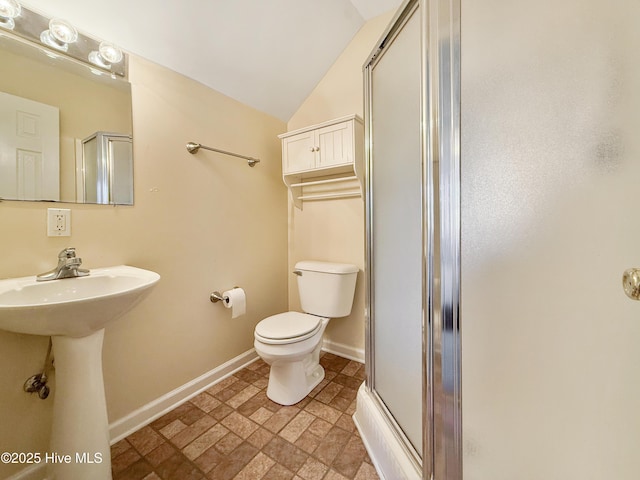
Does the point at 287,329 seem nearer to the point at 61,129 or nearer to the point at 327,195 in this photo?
the point at 327,195

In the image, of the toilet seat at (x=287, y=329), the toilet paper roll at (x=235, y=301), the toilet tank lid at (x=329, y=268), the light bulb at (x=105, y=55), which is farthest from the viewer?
the toilet tank lid at (x=329, y=268)

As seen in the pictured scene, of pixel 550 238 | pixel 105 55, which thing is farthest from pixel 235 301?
pixel 550 238

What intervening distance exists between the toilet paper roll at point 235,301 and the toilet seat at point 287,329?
22 centimetres

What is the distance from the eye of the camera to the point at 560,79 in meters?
0.50

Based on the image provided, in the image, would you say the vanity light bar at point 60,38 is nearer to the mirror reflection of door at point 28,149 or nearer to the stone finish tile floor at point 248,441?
the mirror reflection of door at point 28,149

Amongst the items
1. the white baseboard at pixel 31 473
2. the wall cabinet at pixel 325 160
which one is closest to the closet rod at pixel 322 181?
the wall cabinet at pixel 325 160

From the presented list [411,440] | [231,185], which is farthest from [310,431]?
[231,185]

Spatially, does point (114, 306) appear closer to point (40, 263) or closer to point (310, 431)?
point (40, 263)

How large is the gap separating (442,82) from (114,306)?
1.23 metres

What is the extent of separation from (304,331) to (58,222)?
1.21 metres

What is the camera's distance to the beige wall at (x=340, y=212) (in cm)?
178

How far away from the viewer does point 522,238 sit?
0.56 meters

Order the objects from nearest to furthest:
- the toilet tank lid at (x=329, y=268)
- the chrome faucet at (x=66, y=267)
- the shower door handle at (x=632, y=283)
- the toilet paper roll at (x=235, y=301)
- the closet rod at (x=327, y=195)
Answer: the shower door handle at (x=632, y=283), the chrome faucet at (x=66, y=267), the toilet paper roll at (x=235, y=301), the toilet tank lid at (x=329, y=268), the closet rod at (x=327, y=195)

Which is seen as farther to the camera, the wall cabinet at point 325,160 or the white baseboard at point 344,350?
the white baseboard at point 344,350
